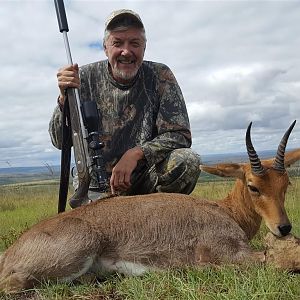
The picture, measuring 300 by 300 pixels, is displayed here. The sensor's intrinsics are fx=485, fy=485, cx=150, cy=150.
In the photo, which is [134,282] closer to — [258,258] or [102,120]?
[258,258]

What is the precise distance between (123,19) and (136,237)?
3283mm

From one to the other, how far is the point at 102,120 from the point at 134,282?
3.17m

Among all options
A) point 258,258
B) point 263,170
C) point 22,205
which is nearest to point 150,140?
point 263,170

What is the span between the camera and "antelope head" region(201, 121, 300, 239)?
494cm

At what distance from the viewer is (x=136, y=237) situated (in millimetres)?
4844

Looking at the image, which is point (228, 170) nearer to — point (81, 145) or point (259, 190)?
point (259, 190)

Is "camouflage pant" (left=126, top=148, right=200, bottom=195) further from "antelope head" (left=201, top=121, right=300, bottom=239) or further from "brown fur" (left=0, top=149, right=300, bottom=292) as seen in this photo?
"brown fur" (left=0, top=149, right=300, bottom=292)

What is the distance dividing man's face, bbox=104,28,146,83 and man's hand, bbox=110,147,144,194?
1276mm

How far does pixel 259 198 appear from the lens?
5215 millimetres

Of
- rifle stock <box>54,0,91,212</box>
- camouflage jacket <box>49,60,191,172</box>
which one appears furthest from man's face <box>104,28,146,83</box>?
rifle stock <box>54,0,91,212</box>

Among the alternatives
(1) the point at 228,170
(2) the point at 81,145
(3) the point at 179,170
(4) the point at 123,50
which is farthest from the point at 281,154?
Answer: (4) the point at 123,50

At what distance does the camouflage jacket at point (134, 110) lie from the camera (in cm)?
674

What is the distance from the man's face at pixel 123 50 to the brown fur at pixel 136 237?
7.10 ft

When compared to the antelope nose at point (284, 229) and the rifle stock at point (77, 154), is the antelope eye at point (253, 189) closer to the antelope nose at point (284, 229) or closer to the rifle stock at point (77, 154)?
the antelope nose at point (284, 229)
